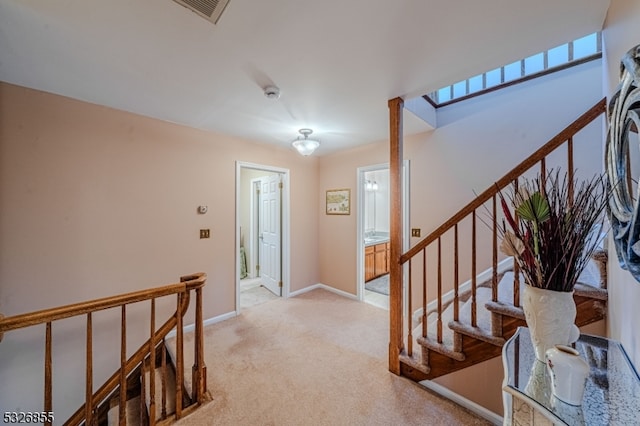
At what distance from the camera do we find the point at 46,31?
1319 mm

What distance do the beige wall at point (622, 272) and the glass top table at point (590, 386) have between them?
0.21 ft

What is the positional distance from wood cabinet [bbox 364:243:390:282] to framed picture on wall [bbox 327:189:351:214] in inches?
37.4

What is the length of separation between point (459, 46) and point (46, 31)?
2281 millimetres

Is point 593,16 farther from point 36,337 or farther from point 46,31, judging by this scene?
point 36,337

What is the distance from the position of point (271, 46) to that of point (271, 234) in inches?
117

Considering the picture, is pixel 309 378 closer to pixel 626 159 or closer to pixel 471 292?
pixel 471 292

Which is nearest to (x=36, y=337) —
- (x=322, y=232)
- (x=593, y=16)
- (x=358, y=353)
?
(x=358, y=353)

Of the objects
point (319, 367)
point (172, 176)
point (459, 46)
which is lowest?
point (319, 367)

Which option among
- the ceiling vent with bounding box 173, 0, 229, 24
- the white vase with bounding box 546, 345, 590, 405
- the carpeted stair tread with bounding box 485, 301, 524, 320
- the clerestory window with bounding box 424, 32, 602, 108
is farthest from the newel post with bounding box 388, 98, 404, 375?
the ceiling vent with bounding box 173, 0, 229, 24

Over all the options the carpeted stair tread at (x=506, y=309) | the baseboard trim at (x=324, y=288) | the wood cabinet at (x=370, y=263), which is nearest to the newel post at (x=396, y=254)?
the carpeted stair tread at (x=506, y=309)

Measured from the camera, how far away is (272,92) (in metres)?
1.91

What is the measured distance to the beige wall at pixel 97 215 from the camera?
187 centimetres

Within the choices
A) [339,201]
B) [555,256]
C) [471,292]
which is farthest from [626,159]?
[339,201]

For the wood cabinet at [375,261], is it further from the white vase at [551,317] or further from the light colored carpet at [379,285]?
the white vase at [551,317]
